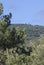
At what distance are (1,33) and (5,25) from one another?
5.27ft

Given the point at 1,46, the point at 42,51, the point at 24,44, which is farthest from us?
the point at 24,44

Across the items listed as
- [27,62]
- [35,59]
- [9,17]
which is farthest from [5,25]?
[35,59]

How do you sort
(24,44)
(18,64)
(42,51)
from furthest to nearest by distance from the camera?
(24,44) → (18,64) → (42,51)

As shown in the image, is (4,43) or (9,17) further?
(9,17)

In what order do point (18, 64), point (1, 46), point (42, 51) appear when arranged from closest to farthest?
point (42, 51) → point (18, 64) → point (1, 46)

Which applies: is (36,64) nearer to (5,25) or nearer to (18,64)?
(18,64)

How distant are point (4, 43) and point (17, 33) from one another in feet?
9.90

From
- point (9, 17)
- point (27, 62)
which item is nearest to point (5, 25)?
point (9, 17)

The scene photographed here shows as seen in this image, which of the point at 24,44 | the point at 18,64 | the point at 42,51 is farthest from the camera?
the point at 24,44

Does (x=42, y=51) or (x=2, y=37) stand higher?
(x=42, y=51)

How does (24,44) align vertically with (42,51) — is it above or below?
below

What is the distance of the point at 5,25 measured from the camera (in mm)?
39062

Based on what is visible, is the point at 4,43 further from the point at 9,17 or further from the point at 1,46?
the point at 9,17

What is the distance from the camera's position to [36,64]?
27.0m
